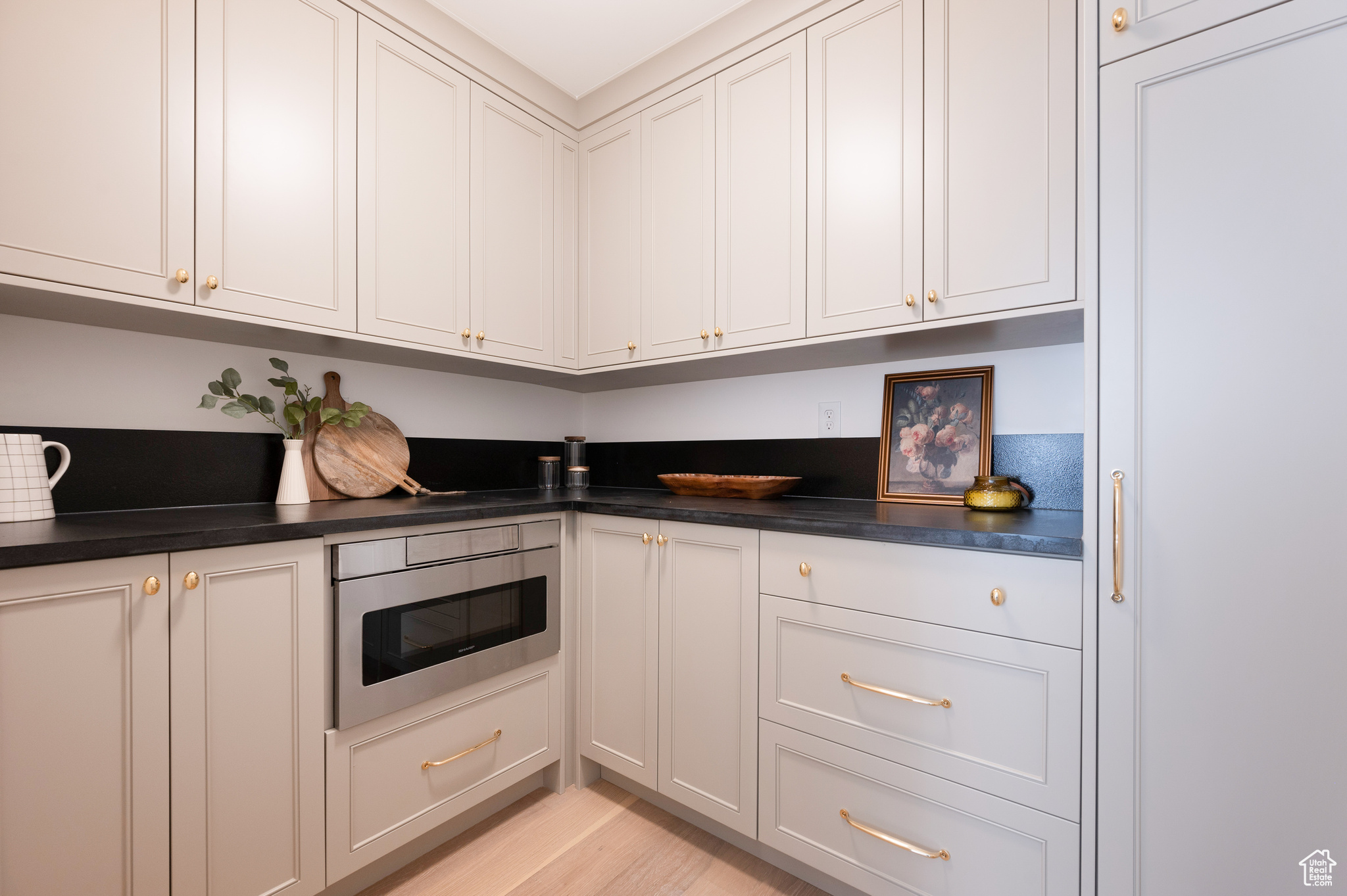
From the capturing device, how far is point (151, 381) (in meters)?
1.62

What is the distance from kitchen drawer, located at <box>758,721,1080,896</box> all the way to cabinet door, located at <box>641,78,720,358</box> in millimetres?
1296

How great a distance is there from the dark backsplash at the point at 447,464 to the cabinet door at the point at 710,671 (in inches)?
24.2

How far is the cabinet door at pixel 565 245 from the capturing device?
89.3 inches

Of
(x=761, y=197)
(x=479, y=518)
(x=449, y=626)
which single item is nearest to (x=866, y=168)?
(x=761, y=197)

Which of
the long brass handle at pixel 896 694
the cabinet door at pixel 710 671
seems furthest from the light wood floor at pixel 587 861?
the long brass handle at pixel 896 694

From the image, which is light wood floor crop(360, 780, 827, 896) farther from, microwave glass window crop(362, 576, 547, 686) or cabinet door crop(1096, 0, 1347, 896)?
cabinet door crop(1096, 0, 1347, 896)

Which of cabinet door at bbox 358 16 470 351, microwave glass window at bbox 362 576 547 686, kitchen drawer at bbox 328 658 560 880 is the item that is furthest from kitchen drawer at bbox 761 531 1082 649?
cabinet door at bbox 358 16 470 351

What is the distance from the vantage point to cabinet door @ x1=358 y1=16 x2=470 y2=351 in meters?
1.73

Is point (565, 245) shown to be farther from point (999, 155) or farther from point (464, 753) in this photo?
point (464, 753)

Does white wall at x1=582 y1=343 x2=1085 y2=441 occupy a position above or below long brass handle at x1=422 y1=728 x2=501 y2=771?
above

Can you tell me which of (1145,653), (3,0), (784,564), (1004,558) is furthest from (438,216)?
(1145,653)

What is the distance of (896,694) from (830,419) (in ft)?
3.30

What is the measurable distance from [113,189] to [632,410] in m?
1.79

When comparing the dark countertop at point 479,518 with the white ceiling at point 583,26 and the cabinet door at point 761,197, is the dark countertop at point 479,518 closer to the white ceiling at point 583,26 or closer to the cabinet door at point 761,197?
the cabinet door at point 761,197
